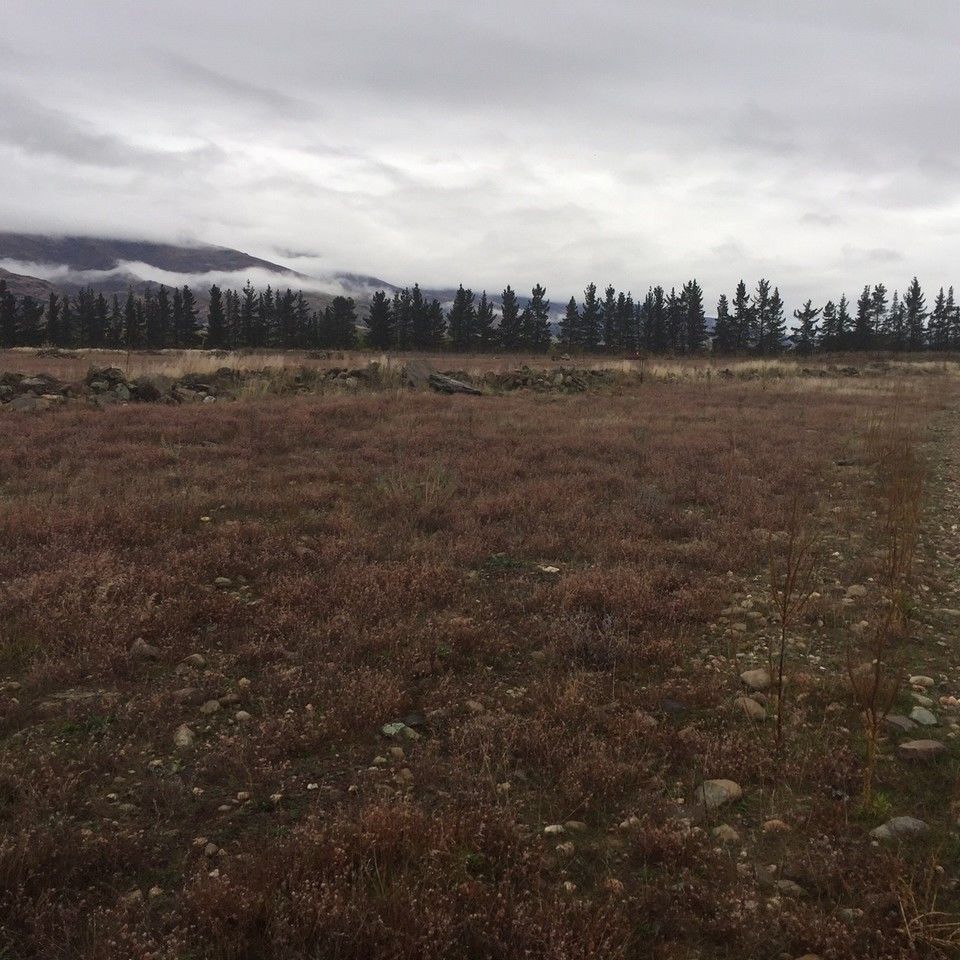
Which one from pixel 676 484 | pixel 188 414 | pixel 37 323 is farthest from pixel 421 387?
pixel 37 323

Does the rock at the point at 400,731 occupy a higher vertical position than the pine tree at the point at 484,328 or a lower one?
lower

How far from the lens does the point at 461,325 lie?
264 ft

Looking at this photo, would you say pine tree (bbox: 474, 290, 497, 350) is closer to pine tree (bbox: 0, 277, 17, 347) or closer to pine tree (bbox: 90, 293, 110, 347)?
pine tree (bbox: 90, 293, 110, 347)

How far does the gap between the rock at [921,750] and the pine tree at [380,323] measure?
72685 mm

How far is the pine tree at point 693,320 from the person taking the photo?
8769 centimetres

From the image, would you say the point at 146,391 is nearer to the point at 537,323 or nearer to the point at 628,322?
the point at 537,323

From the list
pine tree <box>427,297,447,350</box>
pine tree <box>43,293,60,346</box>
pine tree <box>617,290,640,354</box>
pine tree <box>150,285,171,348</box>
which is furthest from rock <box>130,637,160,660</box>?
pine tree <box>617,290,640,354</box>

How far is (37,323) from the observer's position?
74875mm

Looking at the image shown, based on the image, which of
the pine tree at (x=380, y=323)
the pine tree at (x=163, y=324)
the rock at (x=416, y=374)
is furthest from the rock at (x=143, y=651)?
the pine tree at (x=163, y=324)

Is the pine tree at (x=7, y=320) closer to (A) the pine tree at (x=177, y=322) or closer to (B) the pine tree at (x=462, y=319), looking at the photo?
(A) the pine tree at (x=177, y=322)

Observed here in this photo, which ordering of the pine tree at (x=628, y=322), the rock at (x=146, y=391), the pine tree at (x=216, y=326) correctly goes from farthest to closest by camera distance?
the pine tree at (x=628, y=322) → the pine tree at (x=216, y=326) → the rock at (x=146, y=391)

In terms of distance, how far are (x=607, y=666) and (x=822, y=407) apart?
20.1m

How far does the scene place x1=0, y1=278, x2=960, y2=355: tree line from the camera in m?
75.8

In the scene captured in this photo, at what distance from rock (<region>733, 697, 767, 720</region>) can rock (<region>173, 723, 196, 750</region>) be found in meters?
3.10
